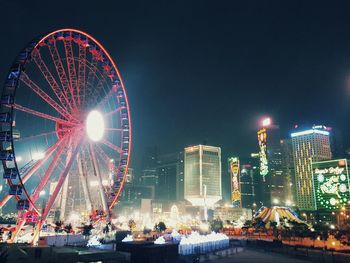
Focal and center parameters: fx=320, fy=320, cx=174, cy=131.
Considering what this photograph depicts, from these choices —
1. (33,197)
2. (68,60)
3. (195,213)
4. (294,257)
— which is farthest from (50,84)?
(195,213)

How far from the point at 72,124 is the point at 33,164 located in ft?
21.8

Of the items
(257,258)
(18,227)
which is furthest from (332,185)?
(18,227)

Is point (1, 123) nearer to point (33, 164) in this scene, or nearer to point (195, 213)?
point (33, 164)

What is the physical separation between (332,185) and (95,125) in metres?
134

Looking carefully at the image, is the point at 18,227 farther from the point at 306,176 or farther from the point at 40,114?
the point at 306,176

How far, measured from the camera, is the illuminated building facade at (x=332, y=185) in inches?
5551

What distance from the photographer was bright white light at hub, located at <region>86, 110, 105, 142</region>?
42306mm

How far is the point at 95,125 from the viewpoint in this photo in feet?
144

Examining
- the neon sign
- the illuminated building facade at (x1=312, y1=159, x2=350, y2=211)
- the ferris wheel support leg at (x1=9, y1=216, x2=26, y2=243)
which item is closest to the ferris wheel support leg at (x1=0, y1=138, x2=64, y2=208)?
the ferris wheel support leg at (x1=9, y1=216, x2=26, y2=243)

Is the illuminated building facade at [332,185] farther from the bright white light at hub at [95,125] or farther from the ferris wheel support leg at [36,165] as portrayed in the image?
the ferris wheel support leg at [36,165]

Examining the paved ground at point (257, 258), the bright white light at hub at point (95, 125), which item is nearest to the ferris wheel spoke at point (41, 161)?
the bright white light at hub at point (95, 125)

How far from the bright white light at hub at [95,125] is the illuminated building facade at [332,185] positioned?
128069 mm

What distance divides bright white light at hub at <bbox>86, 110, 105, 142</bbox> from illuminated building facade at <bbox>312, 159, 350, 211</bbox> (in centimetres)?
12807

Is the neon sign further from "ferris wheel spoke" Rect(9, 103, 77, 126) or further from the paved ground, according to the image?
"ferris wheel spoke" Rect(9, 103, 77, 126)
